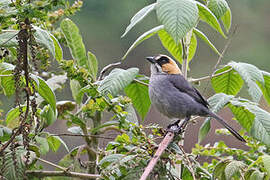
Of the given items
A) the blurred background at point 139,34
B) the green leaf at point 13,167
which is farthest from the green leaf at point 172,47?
the blurred background at point 139,34

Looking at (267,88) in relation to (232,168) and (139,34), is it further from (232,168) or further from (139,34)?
(139,34)

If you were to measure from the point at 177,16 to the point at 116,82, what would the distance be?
284mm

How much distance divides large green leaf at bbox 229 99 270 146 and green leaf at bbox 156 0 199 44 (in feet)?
1.00

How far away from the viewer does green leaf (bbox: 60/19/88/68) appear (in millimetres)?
1678

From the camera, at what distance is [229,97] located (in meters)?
1.41

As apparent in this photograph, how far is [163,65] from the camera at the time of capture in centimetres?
242

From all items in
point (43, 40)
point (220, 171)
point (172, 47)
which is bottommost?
point (220, 171)

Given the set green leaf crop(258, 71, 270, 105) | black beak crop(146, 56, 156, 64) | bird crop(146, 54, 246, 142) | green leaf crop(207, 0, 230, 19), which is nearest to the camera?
green leaf crop(207, 0, 230, 19)

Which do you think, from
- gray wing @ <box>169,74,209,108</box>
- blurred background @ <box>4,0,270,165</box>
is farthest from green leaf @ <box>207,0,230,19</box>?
blurred background @ <box>4,0,270,165</box>

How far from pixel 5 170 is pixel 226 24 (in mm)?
969

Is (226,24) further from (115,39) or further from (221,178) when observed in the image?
(115,39)

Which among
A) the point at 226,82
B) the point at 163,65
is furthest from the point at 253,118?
the point at 163,65

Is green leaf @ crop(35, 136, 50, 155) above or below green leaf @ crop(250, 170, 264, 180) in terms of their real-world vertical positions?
above

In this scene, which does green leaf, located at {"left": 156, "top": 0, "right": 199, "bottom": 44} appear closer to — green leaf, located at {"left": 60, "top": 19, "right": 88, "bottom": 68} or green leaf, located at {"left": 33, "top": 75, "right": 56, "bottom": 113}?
green leaf, located at {"left": 33, "top": 75, "right": 56, "bottom": 113}
